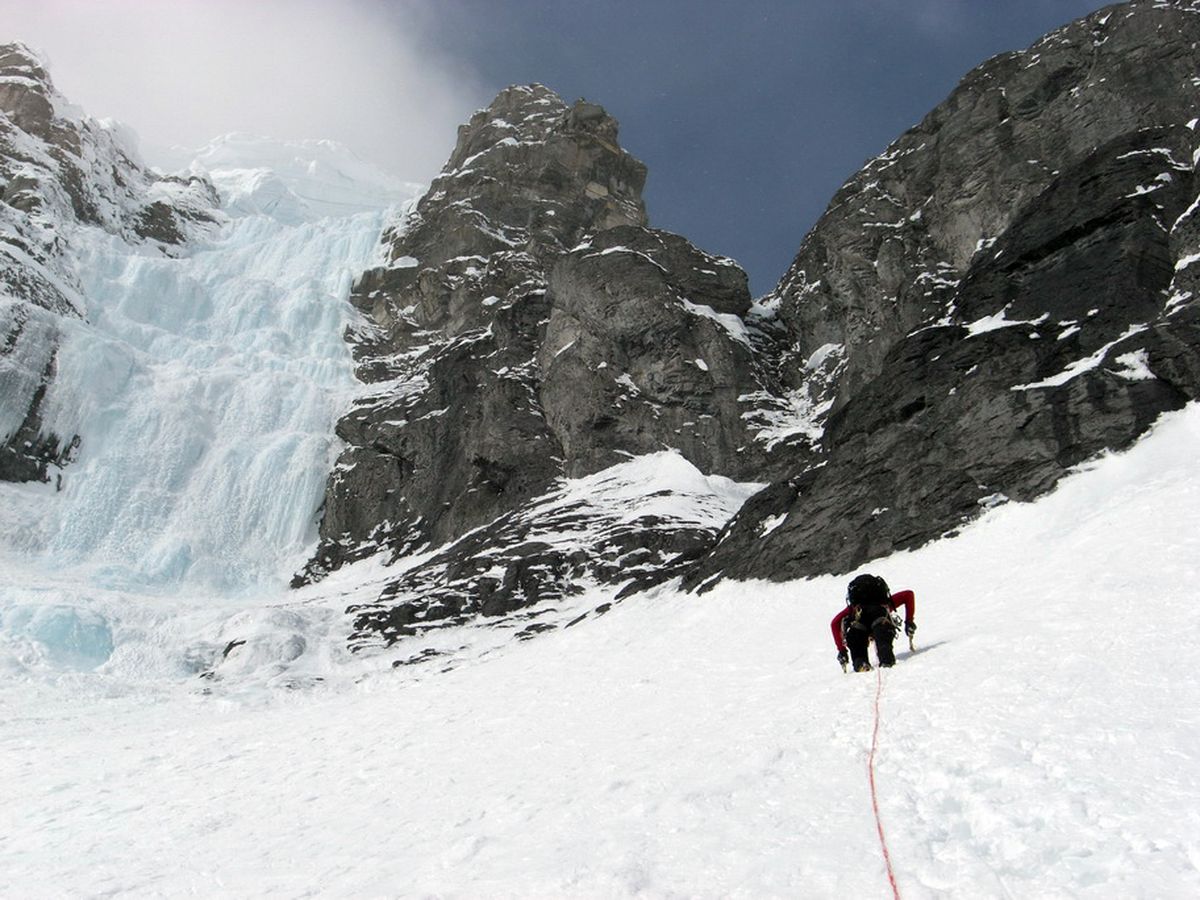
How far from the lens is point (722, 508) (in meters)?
38.2

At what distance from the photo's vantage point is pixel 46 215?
242 feet

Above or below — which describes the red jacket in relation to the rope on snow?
above

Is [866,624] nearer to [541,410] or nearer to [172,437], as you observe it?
[541,410]

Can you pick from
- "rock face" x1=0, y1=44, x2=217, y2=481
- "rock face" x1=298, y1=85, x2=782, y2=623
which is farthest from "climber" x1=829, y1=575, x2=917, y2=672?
"rock face" x1=0, y1=44, x2=217, y2=481

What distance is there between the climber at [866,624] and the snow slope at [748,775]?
38 cm

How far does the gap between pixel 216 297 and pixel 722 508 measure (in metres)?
59.8

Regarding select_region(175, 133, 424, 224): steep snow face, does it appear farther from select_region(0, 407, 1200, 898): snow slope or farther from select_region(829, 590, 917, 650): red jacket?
select_region(829, 590, 917, 650): red jacket

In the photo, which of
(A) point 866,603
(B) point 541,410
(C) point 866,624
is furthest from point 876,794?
(B) point 541,410

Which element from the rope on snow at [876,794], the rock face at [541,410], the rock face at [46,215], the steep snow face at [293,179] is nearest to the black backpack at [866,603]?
the rope on snow at [876,794]

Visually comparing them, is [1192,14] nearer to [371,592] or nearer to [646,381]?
[646,381]

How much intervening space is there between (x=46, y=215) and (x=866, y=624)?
84744 mm

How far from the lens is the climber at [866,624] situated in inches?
370

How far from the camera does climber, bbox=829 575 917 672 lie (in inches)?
370

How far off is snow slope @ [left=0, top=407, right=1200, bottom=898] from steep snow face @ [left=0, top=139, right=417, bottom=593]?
128 feet
